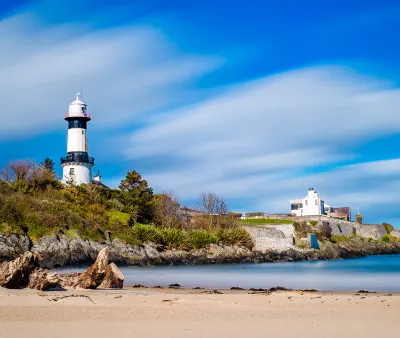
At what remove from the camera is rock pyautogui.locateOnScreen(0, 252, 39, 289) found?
11.8 m

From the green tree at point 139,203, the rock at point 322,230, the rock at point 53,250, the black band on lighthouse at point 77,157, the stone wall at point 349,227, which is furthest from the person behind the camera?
the stone wall at point 349,227

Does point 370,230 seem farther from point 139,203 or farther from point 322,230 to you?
point 139,203

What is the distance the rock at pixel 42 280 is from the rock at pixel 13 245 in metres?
14.0

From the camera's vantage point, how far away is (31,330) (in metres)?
7.20

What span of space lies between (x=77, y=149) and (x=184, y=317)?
140 feet

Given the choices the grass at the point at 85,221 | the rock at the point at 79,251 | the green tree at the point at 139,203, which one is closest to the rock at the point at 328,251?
the grass at the point at 85,221

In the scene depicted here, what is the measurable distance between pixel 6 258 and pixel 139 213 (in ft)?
54.8

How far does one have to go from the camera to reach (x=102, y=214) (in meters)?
36.9

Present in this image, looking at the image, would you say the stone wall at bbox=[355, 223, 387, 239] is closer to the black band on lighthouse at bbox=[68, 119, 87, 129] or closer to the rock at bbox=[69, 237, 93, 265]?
the black band on lighthouse at bbox=[68, 119, 87, 129]

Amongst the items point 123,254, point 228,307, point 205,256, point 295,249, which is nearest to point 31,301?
point 228,307

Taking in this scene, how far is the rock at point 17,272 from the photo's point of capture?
11847mm

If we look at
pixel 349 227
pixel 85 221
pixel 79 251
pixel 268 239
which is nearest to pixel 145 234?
pixel 85 221

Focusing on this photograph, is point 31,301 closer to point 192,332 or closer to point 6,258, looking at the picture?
point 192,332

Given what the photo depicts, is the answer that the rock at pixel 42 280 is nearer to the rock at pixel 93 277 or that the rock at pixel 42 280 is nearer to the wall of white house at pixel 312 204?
the rock at pixel 93 277
